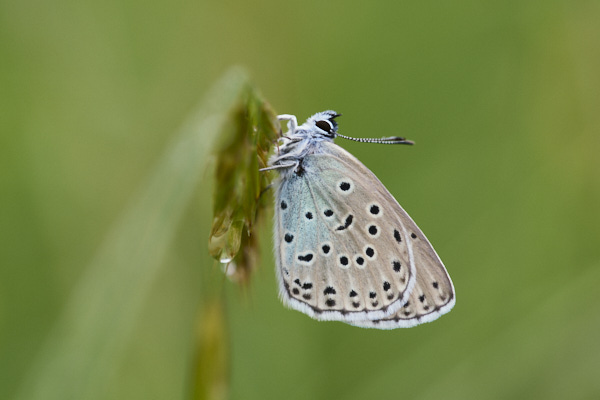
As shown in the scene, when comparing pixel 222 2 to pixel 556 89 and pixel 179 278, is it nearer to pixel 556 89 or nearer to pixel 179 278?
pixel 179 278

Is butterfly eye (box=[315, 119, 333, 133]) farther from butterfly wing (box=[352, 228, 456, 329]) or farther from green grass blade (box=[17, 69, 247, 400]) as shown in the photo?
green grass blade (box=[17, 69, 247, 400])

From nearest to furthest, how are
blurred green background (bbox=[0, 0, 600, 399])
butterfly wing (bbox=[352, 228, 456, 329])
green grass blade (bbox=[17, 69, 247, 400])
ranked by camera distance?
green grass blade (bbox=[17, 69, 247, 400])
butterfly wing (bbox=[352, 228, 456, 329])
blurred green background (bbox=[0, 0, 600, 399])

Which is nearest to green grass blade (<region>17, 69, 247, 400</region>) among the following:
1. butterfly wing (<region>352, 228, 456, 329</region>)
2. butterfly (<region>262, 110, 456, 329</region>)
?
butterfly (<region>262, 110, 456, 329</region>)

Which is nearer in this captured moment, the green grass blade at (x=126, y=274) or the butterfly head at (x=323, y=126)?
the green grass blade at (x=126, y=274)

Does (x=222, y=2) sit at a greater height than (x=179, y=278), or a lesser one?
greater

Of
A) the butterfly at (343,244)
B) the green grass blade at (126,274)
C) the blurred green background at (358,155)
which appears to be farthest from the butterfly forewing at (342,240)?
the green grass blade at (126,274)

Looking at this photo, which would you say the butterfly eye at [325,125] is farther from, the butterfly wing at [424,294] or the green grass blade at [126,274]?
the green grass blade at [126,274]

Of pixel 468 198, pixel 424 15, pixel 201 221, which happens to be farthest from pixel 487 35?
pixel 201 221
